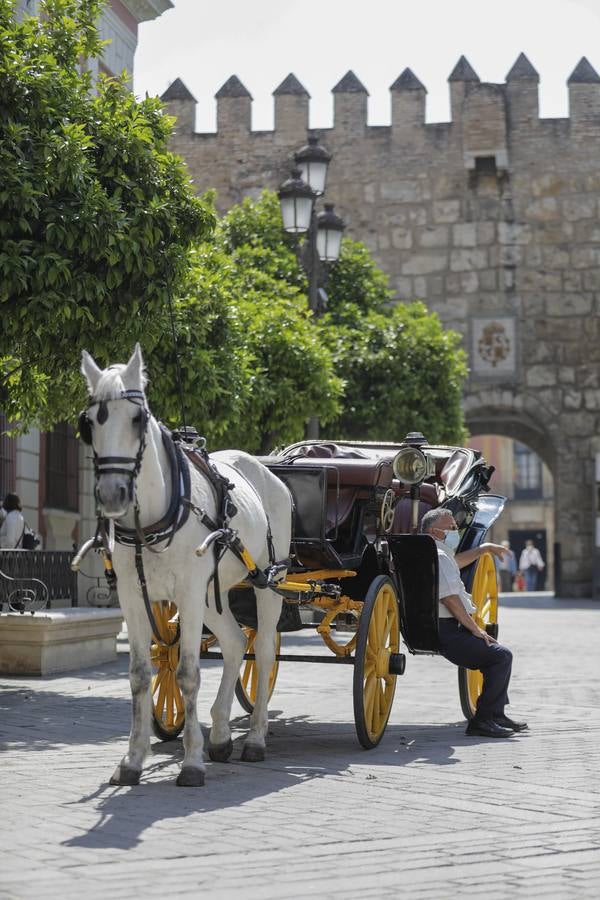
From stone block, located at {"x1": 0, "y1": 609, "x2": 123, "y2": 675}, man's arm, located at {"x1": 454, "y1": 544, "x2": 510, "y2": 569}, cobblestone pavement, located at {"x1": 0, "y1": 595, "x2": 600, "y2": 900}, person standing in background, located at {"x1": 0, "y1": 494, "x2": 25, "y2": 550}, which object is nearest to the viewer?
cobblestone pavement, located at {"x1": 0, "y1": 595, "x2": 600, "y2": 900}

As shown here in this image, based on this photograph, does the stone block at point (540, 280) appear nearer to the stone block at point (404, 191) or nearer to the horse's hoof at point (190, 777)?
the stone block at point (404, 191)

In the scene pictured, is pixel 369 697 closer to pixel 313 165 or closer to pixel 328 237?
pixel 313 165

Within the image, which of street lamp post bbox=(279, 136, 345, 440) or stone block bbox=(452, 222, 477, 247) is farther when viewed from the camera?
stone block bbox=(452, 222, 477, 247)

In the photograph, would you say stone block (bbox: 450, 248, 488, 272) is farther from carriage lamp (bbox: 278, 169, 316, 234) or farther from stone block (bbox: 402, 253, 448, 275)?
carriage lamp (bbox: 278, 169, 316, 234)

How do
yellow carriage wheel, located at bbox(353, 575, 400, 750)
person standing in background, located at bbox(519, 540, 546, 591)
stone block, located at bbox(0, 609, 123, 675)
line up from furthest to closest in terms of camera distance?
1. person standing in background, located at bbox(519, 540, 546, 591)
2. stone block, located at bbox(0, 609, 123, 675)
3. yellow carriage wheel, located at bbox(353, 575, 400, 750)

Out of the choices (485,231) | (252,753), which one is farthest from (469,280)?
(252,753)

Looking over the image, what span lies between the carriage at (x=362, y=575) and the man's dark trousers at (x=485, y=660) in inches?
6.0

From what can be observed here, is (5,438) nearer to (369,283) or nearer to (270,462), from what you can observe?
(369,283)

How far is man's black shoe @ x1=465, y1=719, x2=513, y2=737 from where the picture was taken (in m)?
8.62

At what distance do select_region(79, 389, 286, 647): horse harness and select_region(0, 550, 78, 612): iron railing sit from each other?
18.1ft

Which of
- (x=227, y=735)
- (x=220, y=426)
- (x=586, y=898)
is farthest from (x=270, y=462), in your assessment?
(x=220, y=426)

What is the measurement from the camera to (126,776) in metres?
6.67

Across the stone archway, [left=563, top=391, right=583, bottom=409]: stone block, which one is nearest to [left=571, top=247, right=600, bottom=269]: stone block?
[left=563, top=391, right=583, bottom=409]: stone block

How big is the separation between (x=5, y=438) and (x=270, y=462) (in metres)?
11.9
